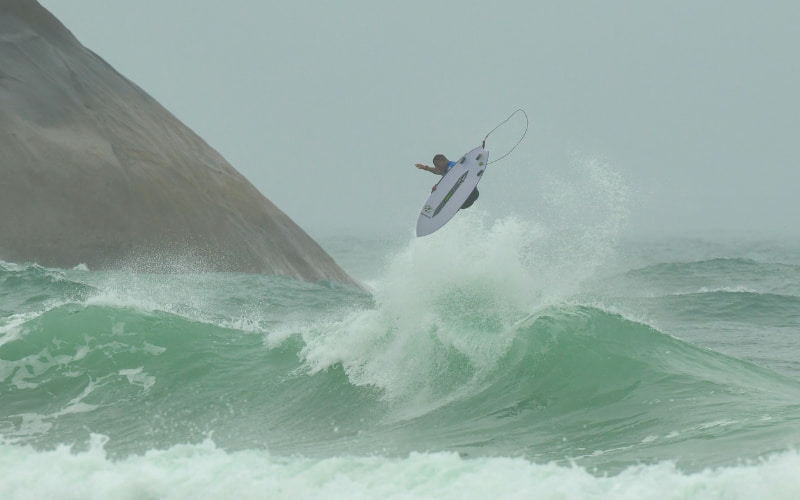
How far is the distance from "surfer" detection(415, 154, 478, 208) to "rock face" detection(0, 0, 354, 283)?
6.95m

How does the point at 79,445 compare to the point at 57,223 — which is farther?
the point at 57,223

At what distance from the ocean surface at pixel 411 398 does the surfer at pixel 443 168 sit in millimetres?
423

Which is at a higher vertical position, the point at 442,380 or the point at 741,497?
the point at 442,380

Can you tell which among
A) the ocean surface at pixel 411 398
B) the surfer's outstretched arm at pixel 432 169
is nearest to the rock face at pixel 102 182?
the ocean surface at pixel 411 398

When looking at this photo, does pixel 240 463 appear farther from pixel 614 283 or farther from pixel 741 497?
pixel 614 283

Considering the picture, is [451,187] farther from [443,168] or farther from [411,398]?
[411,398]

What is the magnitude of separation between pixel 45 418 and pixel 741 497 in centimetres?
753

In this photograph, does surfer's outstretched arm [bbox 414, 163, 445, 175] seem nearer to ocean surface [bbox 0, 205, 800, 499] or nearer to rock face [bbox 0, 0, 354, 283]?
ocean surface [bbox 0, 205, 800, 499]

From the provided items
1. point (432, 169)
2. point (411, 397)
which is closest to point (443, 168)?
point (432, 169)

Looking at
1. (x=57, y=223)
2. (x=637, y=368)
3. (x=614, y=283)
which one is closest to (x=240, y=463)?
(x=637, y=368)

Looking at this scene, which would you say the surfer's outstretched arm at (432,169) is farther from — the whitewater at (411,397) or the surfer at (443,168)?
the whitewater at (411,397)

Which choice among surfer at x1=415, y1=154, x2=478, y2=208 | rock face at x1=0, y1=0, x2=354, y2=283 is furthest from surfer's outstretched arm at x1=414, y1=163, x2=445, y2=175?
rock face at x1=0, y1=0, x2=354, y2=283

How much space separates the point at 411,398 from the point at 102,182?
11618 mm

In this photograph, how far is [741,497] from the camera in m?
6.21
